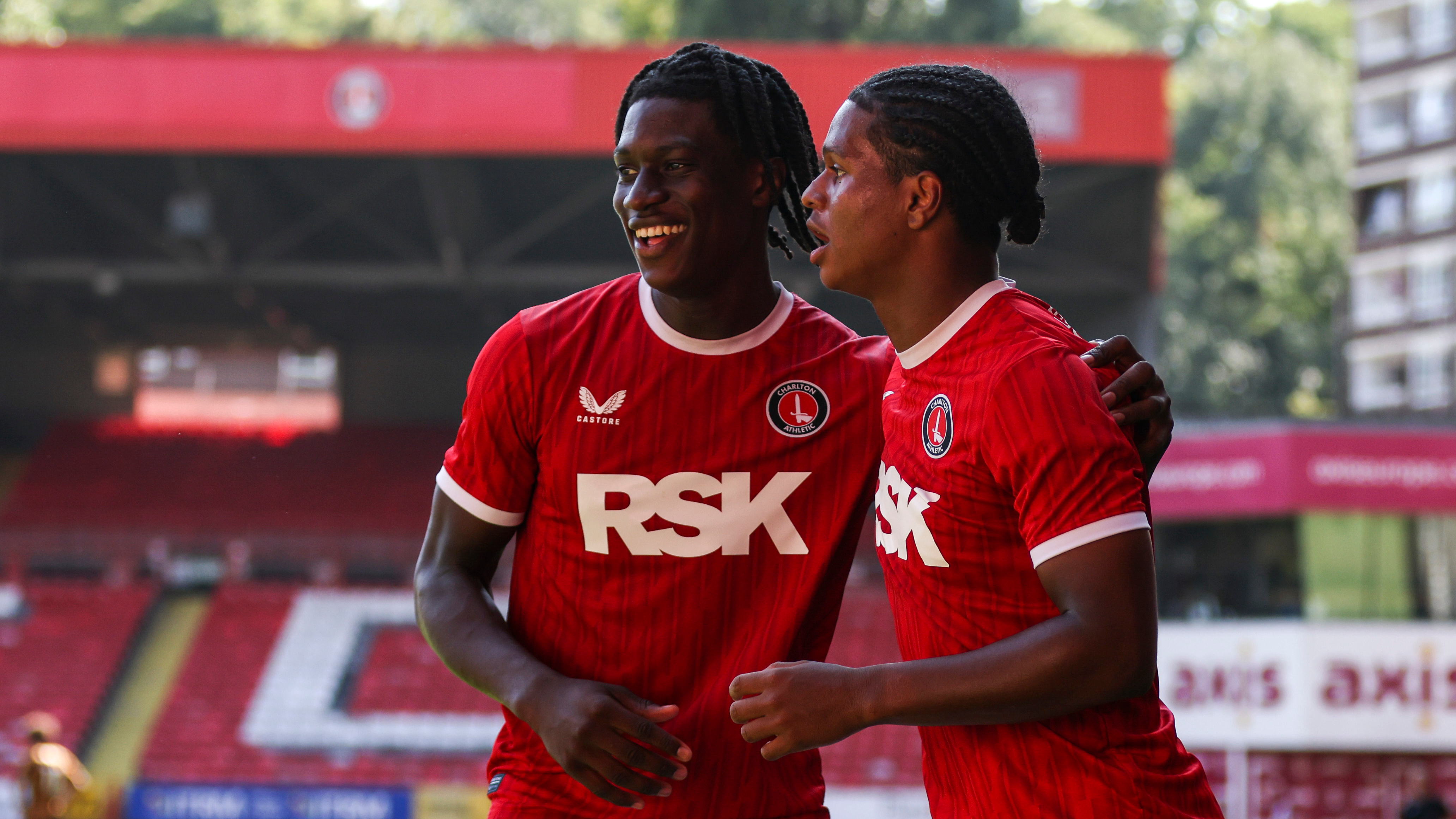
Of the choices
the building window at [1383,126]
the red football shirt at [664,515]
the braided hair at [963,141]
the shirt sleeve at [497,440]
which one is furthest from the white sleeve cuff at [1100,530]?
the building window at [1383,126]

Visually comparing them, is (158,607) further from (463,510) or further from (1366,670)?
(463,510)

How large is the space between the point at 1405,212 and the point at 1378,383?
5059mm

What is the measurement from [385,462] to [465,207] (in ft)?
20.8

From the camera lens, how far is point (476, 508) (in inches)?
109

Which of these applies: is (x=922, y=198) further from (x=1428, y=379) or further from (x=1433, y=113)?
(x=1433, y=113)

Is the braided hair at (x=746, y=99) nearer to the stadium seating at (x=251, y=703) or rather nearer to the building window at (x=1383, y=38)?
the stadium seating at (x=251, y=703)

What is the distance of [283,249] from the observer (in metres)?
20.3

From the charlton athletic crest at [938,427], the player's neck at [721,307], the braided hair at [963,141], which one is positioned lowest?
the charlton athletic crest at [938,427]

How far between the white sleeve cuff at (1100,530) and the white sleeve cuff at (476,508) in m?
1.13

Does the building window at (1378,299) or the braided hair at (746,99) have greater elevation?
the building window at (1378,299)

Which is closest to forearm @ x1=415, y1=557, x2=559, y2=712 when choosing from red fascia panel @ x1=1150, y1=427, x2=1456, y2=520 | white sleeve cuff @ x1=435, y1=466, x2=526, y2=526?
white sleeve cuff @ x1=435, y1=466, x2=526, y2=526

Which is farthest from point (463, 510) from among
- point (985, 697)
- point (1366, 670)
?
point (1366, 670)

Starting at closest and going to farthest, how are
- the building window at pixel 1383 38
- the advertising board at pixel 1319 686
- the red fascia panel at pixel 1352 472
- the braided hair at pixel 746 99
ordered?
the braided hair at pixel 746 99
the advertising board at pixel 1319 686
the red fascia panel at pixel 1352 472
the building window at pixel 1383 38

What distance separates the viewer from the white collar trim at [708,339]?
2.86 metres
